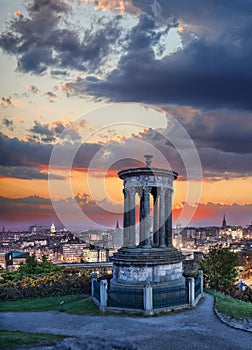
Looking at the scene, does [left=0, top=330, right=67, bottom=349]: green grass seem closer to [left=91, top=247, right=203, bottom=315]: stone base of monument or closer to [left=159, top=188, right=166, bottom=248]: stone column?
[left=91, top=247, right=203, bottom=315]: stone base of monument

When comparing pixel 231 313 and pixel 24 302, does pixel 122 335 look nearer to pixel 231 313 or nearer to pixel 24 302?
pixel 231 313

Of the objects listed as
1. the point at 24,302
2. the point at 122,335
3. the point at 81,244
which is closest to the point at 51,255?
the point at 81,244

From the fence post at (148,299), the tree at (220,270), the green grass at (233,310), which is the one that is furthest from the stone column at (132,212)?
the tree at (220,270)

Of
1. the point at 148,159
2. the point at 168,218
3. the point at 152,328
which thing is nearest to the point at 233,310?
the point at 152,328

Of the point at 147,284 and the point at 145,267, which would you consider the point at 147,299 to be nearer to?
the point at 147,284

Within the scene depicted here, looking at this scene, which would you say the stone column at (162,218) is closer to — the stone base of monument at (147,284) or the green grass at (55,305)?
the stone base of monument at (147,284)

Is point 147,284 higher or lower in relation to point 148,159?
lower

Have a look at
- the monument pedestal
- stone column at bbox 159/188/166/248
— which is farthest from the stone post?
stone column at bbox 159/188/166/248

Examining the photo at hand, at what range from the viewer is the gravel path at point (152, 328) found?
1526 cm

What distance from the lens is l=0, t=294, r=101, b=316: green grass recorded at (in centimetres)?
2145

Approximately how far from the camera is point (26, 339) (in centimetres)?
1470

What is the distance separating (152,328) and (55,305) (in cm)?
845

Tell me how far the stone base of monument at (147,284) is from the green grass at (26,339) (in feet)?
17.1

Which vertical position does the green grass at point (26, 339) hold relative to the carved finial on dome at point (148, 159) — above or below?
below
